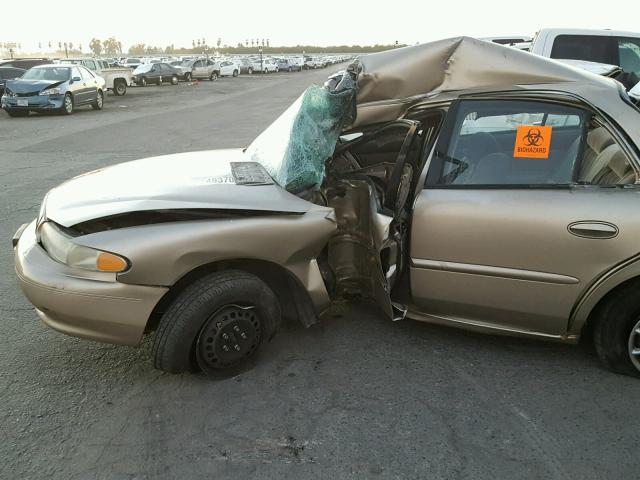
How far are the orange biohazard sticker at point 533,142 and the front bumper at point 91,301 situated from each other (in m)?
2.12

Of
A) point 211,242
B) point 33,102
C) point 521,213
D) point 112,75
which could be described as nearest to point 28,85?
point 33,102

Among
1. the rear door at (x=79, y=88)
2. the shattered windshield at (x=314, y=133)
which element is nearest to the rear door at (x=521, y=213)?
the shattered windshield at (x=314, y=133)

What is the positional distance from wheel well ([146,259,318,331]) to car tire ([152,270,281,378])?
0.27ft

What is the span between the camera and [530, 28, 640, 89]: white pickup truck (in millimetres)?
8641

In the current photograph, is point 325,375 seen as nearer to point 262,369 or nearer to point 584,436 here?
point 262,369

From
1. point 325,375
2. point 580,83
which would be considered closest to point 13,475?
point 325,375

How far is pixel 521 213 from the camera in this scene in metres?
2.88

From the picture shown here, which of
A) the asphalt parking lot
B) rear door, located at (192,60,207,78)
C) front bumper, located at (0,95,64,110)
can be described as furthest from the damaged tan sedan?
rear door, located at (192,60,207,78)

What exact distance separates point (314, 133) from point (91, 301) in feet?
5.21

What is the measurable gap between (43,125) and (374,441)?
604 inches

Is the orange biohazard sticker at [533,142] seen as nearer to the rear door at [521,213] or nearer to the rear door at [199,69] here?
the rear door at [521,213]

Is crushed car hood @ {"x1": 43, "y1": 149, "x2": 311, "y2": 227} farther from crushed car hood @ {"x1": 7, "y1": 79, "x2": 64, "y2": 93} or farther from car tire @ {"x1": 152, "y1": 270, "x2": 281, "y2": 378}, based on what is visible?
crushed car hood @ {"x1": 7, "y1": 79, "x2": 64, "y2": 93}

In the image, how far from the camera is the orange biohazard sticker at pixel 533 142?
2943 millimetres

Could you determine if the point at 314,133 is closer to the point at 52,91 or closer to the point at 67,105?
the point at 52,91
